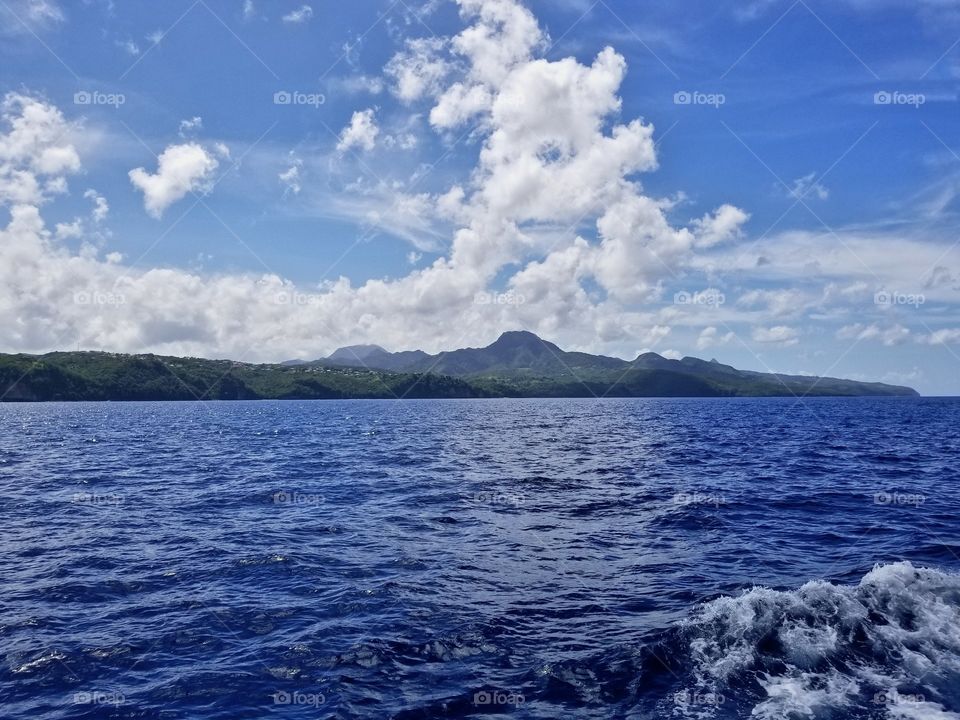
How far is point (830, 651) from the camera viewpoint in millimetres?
15820

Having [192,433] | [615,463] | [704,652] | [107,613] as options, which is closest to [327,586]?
[107,613]

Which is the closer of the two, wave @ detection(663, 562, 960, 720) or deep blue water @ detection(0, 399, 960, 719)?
wave @ detection(663, 562, 960, 720)

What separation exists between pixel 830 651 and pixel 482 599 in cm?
1082

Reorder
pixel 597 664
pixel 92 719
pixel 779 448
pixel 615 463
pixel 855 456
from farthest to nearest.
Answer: pixel 779 448 < pixel 855 456 < pixel 615 463 < pixel 597 664 < pixel 92 719

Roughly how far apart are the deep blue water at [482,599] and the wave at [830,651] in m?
0.08

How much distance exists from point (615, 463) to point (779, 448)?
1102 inches

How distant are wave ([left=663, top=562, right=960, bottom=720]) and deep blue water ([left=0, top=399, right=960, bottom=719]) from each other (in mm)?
76

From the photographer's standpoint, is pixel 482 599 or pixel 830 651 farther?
pixel 482 599

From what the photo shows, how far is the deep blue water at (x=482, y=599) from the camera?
1395 centimetres

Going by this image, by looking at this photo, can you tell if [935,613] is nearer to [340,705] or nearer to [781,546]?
[781,546]

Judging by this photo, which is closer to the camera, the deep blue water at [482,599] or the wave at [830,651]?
the wave at [830,651]

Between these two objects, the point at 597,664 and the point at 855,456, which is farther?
the point at 855,456

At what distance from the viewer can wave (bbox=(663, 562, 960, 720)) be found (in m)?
13.4

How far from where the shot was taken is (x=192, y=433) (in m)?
101
